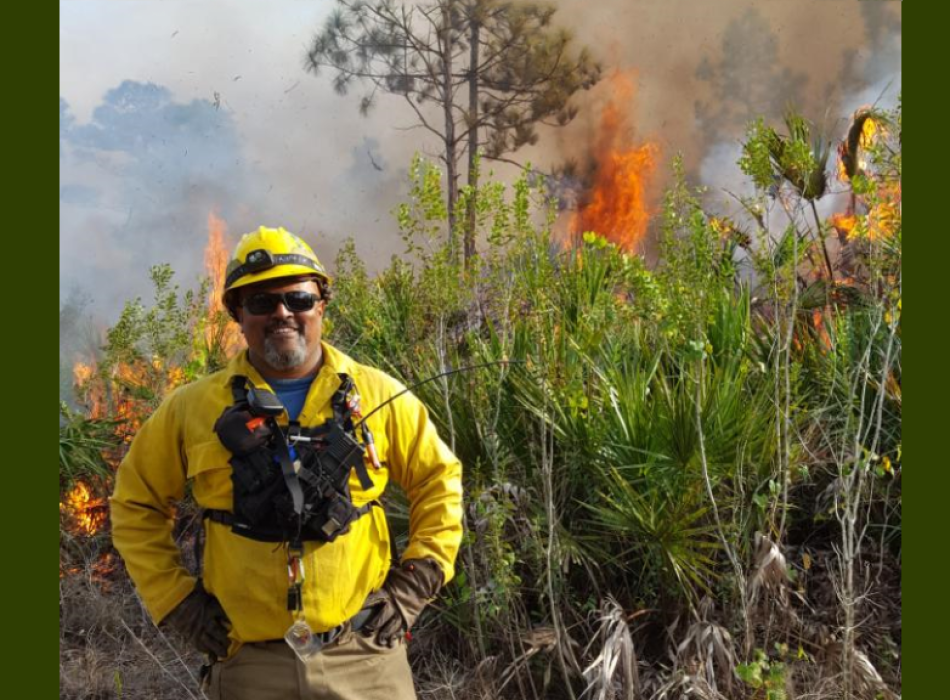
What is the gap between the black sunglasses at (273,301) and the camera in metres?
2.95

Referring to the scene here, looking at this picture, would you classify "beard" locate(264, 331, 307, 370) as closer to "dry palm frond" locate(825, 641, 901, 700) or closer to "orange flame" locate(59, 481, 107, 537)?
"dry palm frond" locate(825, 641, 901, 700)

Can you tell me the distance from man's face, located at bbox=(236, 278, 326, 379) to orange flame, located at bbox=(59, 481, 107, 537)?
425 centimetres

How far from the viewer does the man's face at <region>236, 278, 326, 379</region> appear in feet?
9.68

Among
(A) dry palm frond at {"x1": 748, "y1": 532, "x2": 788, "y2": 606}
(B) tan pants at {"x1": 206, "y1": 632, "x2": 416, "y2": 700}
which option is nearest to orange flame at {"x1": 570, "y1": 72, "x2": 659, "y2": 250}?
(A) dry palm frond at {"x1": 748, "y1": 532, "x2": 788, "y2": 606}

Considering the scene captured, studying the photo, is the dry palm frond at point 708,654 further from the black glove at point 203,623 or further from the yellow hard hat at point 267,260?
the yellow hard hat at point 267,260

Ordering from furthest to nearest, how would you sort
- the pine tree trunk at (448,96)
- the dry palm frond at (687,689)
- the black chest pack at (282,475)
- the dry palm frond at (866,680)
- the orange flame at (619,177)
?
1. the orange flame at (619,177)
2. the pine tree trunk at (448,96)
3. the dry palm frond at (866,680)
4. the dry palm frond at (687,689)
5. the black chest pack at (282,475)

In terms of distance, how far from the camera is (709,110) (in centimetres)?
1716

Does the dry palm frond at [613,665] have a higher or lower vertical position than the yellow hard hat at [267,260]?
lower

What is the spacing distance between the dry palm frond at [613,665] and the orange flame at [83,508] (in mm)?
3853

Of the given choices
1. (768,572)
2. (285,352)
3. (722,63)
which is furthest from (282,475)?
(722,63)

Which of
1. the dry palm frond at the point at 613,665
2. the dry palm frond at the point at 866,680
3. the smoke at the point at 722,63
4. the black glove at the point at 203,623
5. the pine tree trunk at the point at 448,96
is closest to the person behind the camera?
the black glove at the point at 203,623

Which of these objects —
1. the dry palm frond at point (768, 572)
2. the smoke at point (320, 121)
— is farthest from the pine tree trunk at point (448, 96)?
the dry palm frond at point (768, 572)

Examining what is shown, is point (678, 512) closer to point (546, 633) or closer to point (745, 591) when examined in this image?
point (745, 591)

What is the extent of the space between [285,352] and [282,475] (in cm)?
38
